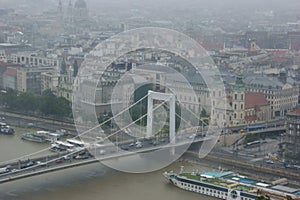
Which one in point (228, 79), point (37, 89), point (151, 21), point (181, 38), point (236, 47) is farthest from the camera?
point (151, 21)

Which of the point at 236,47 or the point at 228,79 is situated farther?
the point at 236,47

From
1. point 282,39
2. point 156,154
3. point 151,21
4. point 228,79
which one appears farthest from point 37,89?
point 151,21

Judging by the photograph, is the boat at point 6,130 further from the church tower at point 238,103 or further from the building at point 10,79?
the building at point 10,79

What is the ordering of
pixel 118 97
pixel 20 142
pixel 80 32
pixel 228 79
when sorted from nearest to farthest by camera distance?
pixel 20 142 < pixel 118 97 < pixel 228 79 < pixel 80 32

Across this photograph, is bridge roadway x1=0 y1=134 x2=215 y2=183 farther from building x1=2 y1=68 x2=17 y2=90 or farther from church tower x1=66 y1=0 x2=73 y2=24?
church tower x1=66 y1=0 x2=73 y2=24

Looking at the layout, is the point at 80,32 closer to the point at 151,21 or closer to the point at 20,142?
the point at 151,21

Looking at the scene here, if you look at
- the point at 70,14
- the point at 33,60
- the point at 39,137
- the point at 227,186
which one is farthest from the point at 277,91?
the point at 70,14

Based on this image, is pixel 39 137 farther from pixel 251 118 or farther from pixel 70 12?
pixel 70 12
